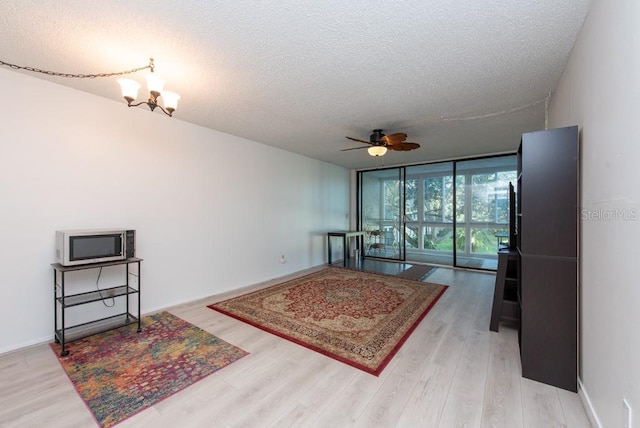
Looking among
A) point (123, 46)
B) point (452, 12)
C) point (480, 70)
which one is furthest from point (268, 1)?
point (480, 70)

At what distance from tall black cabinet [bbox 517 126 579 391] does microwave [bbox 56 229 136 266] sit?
11.7ft

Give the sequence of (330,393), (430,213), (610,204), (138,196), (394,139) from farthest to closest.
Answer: (430,213) → (394,139) → (138,196) → (330,393) → (610,204)

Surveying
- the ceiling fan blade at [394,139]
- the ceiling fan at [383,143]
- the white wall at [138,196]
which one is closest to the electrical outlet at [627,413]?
the ceiling fan blade at [394,139]

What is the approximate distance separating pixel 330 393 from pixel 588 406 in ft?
5.25

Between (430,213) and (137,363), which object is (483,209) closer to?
(430,213)

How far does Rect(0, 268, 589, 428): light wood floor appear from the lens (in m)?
1.58

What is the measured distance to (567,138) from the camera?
5.99 ft

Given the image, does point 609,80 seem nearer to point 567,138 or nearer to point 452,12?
point 567,138

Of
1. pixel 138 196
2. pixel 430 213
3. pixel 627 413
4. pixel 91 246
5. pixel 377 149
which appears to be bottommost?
pixel 627 413

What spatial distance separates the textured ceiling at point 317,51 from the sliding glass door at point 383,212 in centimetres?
347

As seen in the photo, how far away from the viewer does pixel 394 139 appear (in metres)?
3.42

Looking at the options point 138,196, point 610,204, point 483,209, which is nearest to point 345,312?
point 610,204

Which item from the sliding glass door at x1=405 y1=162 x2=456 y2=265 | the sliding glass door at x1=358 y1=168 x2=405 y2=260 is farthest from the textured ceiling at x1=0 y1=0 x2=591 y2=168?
the sliding glass door at x1=358 y1=168 x2=405 y2=260

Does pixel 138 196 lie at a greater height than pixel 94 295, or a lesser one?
greater
